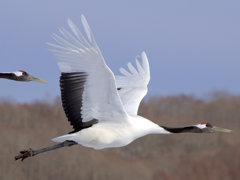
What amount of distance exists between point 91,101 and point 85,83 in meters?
0.47

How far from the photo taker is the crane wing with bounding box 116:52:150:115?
43.1ft

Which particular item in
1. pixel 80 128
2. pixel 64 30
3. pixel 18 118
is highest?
pixel 64 30

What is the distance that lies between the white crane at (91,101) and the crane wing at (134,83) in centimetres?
50

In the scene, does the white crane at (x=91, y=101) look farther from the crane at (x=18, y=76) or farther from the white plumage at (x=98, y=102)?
the crane at (x=18, y=76)

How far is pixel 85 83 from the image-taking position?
10.6 m

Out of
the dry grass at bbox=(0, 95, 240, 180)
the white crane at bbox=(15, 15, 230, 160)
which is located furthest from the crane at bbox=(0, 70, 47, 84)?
the dry grass at bbox=(0, 95, 240, 180)

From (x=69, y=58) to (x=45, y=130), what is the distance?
42.0 meters

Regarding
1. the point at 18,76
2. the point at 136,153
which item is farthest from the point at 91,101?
the point at 136,153

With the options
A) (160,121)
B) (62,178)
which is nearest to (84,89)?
(62,178)

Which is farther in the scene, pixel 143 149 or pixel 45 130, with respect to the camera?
pixel 143 149

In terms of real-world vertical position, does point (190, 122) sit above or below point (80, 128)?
below

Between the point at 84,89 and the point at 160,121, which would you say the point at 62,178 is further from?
the point at 84,89

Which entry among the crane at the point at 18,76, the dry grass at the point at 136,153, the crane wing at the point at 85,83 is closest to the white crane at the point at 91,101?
the crane wing at the point at 85,83

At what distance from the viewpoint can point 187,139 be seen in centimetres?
5600
